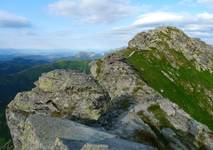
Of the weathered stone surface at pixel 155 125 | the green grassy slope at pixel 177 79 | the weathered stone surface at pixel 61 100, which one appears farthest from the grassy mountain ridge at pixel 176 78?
the weathered stone surface at pixel 61 100

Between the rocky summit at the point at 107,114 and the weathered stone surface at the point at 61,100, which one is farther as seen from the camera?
the weathered stone surface at the point at 61,100

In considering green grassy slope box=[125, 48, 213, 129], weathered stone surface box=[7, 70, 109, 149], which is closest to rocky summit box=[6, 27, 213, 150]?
weathered stone surface box=[7, 70, 109, 149]

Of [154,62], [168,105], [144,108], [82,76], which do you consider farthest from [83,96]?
[154,62]

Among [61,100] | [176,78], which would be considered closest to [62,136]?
[61,100]

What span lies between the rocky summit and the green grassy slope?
1.87 ft

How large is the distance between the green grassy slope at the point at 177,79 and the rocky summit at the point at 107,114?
1.87 feet

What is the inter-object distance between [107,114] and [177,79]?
333 ft

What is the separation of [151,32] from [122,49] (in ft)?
66.1

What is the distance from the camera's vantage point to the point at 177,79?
156m

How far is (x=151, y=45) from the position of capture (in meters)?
168

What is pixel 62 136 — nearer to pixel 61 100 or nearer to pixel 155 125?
pixel 61 100

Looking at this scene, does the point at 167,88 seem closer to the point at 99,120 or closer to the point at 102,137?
the point at 99,120

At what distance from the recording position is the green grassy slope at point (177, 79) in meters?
142

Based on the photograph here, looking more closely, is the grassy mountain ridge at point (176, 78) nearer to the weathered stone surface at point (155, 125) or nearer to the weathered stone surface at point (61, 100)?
the weathered stone surface at point (155, 125)
